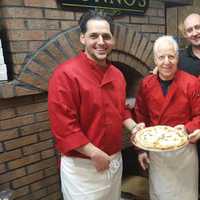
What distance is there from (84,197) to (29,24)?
3.53 feet

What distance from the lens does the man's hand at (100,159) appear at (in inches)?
52.0

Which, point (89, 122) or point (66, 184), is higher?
point (89, 122)

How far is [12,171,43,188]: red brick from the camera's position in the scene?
68.9 inches

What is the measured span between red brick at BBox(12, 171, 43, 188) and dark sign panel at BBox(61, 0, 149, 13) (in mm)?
1167

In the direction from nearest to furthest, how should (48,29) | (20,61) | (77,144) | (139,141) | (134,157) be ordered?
(77,144), (139,141), (20,61), (48,29), (134,157)

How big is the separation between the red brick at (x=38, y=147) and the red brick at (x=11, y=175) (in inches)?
4.8

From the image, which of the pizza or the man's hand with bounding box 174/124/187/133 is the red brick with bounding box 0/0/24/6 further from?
the man's hand with bounding box 174/124/187/133

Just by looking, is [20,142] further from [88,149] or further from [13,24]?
[13,24]

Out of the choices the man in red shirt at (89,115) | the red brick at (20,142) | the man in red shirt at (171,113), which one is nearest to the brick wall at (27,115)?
the red brick at (20,142)

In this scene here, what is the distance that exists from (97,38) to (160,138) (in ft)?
2.12

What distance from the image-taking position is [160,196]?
1.73 meters

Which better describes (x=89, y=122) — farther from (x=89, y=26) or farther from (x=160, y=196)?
(x=160, y=196)

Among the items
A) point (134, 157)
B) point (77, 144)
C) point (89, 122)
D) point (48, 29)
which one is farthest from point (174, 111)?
point (134, 157)

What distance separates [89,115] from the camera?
1.37 meters
